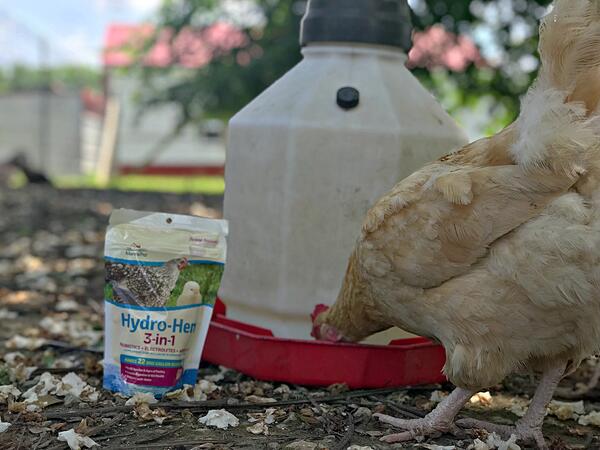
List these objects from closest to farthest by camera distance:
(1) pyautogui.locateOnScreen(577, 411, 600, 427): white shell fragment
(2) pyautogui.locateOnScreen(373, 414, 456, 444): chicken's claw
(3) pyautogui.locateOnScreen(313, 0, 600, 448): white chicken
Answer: (3) pyautogui.locateOnScreen(313, 0, 600, 448): white chicken, (2) pyautogui.locateOnScreen(373, 414, 456, 444): chicken's claw, (1) pyautogui.locateOnScreen(577, 411, 600, 427): white shell fragment

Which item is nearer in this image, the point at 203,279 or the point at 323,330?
the point at 203,279

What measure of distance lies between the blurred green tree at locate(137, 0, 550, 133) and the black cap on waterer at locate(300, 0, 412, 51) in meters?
3.92

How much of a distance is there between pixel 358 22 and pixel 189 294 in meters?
1.25

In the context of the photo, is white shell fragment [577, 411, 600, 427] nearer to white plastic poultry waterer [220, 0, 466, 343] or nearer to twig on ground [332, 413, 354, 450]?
twig on ground [332, 413, 354, 450]

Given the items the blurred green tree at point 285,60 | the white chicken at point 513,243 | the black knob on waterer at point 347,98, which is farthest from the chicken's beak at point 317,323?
the blurred green tree at point 285,60

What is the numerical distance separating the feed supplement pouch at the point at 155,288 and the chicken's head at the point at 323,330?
0.43 m

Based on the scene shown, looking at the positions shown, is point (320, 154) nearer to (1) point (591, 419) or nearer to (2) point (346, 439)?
(2) point (346, 439)

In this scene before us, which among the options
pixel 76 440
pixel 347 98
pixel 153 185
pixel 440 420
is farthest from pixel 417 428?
pixel 153 185

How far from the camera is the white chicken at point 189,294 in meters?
2.71

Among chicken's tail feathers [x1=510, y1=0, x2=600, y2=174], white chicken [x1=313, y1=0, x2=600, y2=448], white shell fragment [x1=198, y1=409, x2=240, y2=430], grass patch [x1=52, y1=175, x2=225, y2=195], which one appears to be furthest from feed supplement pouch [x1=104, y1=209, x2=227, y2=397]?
grass patch [x1=52, y1=175, x2=225, y2=195]

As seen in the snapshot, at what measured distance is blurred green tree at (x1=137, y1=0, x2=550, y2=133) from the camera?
7.34 m

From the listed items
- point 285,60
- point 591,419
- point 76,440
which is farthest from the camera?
point 285,60

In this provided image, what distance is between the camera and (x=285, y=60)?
8.48 meters

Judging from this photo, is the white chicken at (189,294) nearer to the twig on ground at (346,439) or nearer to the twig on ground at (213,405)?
the twig on ground at (213,405)
